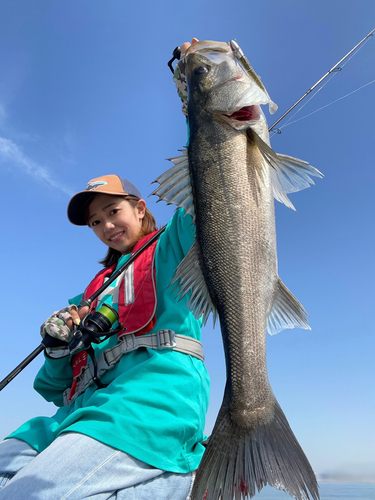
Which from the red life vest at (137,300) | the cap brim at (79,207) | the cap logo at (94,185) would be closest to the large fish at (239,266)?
the red life vest at (137,300)

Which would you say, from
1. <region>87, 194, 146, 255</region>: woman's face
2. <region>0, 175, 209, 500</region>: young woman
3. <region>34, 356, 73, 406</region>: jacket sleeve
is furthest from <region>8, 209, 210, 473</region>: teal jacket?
<region>87, 194, 146, 255</region>: woman's face

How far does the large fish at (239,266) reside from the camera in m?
1.82

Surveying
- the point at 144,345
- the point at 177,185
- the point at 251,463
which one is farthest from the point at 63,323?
the point at 251,463

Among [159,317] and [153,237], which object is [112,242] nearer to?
[153,237]

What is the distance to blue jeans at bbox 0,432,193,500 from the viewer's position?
202 cm

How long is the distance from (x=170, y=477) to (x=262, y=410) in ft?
2.74

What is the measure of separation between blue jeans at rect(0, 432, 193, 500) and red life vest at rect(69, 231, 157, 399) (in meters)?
0.82

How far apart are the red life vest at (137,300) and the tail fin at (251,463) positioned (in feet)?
3.23

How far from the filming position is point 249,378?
1953 millimetres

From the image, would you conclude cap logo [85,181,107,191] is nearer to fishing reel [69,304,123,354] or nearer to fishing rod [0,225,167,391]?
fishing rod [0,225,167,391]

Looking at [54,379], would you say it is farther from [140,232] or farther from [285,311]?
[285,311]

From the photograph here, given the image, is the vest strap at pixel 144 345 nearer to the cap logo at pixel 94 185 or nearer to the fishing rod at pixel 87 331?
the fishing rod at pixel 87 331

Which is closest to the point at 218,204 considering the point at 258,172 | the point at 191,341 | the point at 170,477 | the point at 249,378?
the point at 258,172

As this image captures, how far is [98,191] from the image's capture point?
352cm
